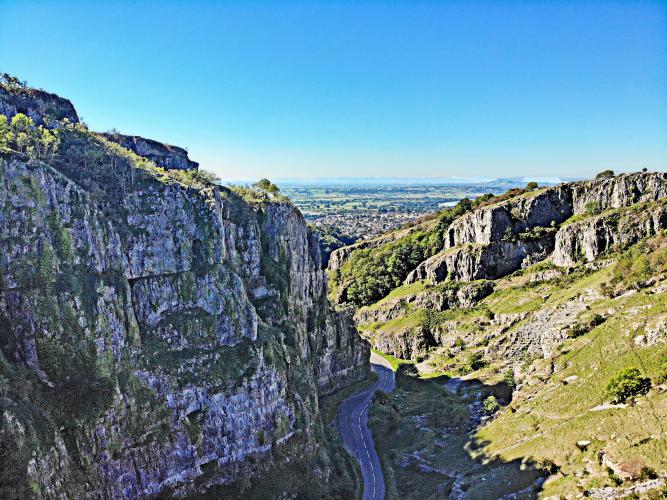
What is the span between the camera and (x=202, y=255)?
59375 millimetres

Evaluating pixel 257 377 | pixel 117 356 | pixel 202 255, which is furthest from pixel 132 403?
pixel 202 255

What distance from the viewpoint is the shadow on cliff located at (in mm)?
53219

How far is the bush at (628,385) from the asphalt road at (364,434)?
3220cm

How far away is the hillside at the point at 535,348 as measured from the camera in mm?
50406

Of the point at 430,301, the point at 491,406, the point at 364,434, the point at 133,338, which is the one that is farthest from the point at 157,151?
the point at 430,301

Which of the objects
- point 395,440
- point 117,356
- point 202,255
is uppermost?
point 202,255

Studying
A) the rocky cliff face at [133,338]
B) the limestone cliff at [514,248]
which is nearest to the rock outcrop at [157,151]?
the rocky cliff face at [133,338]

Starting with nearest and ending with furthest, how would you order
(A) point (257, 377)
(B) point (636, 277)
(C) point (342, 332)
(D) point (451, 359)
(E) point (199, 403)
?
(E) point (199, 403), (A) point (257, 377), (B) point (636, 277), (C) point (342, 332), (D) point (451, 359)

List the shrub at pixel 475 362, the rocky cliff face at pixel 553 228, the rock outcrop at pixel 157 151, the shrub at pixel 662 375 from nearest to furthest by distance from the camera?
the shrub at pixel 662 375 → the rock outcrop at pixel 157 151 → the shrub at pixel 475 362 → the rocky cliff face at pixel 553 228

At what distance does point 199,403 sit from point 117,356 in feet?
35.1

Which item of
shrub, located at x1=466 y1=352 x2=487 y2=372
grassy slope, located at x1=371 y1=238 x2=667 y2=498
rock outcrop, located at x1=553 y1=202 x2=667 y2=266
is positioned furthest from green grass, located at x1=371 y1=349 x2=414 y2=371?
rock outcrop, located at x1=553 y1=202 x2=667 y2=266

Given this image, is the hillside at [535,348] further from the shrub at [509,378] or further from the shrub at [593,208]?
the shrub at [509,378]

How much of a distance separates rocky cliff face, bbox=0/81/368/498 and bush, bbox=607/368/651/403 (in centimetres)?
3784

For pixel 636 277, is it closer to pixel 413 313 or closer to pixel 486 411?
pixel 486 411
